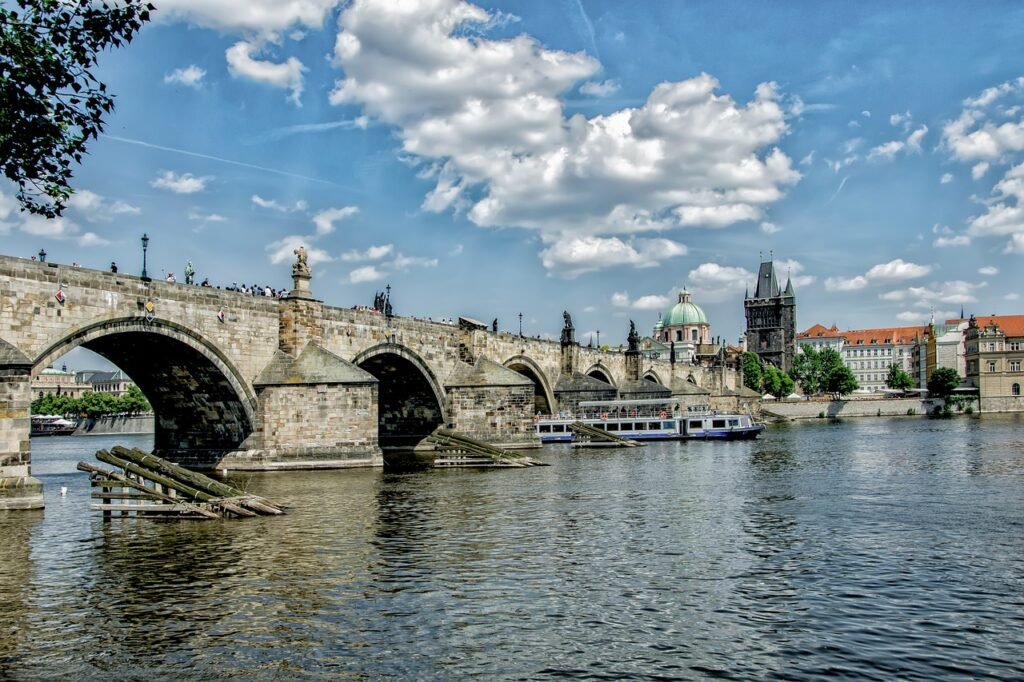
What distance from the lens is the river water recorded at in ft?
35.2

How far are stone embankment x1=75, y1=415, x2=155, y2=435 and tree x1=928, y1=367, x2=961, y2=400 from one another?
105m

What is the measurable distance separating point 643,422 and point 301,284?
33.8m

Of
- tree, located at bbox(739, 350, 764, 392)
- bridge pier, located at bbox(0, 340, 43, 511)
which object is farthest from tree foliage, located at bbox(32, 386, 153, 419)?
bridge pier, located at bbox(0, 340, 43, 511)

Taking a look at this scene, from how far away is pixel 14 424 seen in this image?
22.1 metres

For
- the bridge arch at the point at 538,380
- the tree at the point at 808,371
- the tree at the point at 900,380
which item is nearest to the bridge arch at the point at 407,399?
the bridge arch at the point at 538,380

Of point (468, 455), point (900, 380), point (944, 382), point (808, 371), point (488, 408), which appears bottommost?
point (468, 455)

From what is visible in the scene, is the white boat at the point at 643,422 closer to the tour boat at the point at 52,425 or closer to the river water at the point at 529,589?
the river water at the point at 529,589

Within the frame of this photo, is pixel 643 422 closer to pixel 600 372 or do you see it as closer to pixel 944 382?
pixel 600 372

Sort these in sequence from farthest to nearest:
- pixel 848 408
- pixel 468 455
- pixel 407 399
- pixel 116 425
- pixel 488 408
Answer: pixel 848 408
pixel 116 425
pixel 407 399
pixel 488 408
pixel 468 455

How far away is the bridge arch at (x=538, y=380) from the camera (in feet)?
199

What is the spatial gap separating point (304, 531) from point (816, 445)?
145ft

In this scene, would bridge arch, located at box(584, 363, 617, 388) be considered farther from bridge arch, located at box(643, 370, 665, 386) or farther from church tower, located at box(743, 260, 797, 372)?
church tower, located at box(743, 260, 797, 372)

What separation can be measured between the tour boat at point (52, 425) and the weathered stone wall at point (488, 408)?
82.3m

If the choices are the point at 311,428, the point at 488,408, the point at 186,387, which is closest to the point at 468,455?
the point at 311,428
